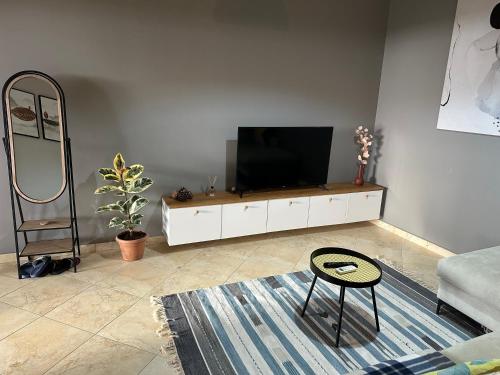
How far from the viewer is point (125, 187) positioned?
2.99 meters

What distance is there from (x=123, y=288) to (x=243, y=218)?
49.6 inches

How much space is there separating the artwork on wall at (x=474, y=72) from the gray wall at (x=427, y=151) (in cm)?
10

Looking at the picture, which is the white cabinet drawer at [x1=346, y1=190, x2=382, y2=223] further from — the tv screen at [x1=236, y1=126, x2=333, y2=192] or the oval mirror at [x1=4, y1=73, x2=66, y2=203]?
the oval mirror at [x1=4, y1=73, x2=66, y2=203]

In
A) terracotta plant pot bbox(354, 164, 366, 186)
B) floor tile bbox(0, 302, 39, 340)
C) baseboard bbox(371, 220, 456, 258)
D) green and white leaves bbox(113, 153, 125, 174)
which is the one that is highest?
green and white leaves bbox(113, 153, 125, 174)

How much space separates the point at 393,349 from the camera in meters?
2.19

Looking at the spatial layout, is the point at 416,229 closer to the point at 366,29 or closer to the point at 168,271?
the point at 366,29

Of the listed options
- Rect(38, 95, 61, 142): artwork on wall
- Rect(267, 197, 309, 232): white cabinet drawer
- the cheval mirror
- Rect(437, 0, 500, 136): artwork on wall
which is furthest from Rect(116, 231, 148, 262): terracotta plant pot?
Rect(437, 0, 500, 136): artwork on wall

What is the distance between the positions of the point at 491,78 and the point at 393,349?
238 centimetres

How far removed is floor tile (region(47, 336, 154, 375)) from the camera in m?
1.93

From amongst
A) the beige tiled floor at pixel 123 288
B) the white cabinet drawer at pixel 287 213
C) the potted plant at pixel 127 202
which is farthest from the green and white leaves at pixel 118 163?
the white cabinet drawer at pixel 287 213

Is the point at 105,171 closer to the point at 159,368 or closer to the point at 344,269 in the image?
the point at 159,368

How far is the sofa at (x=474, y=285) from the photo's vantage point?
216cm

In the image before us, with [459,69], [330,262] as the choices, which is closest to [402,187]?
[459,69]

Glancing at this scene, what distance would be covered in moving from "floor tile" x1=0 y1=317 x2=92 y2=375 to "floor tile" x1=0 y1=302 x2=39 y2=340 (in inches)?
1.8
